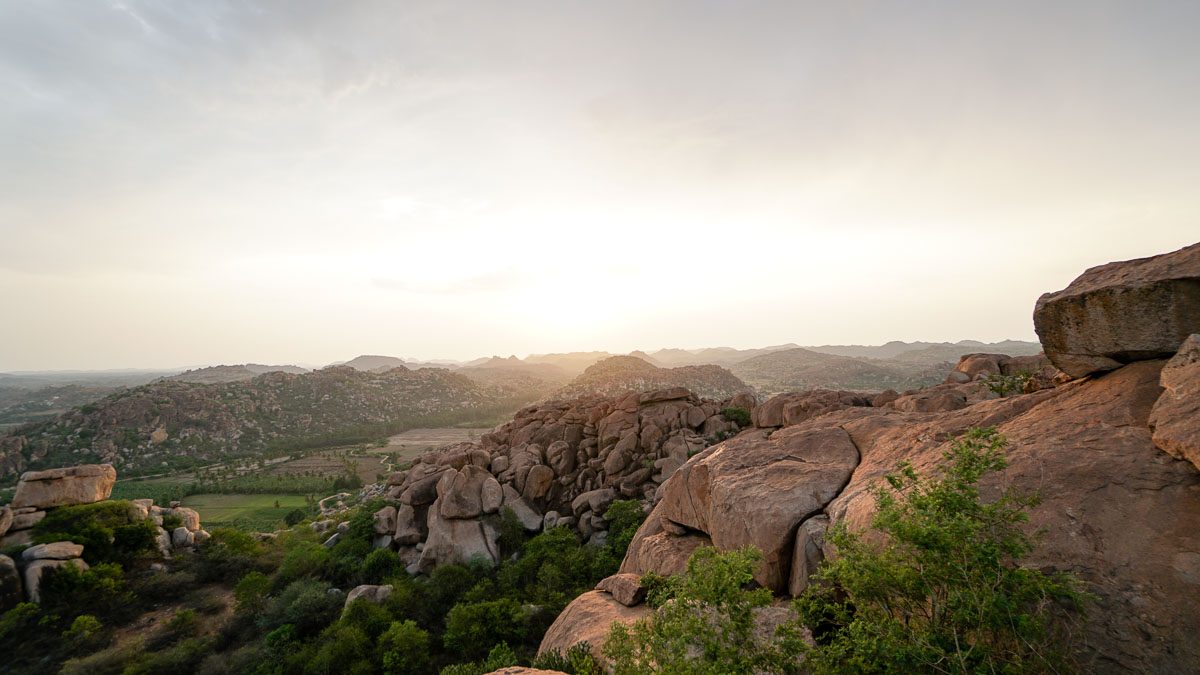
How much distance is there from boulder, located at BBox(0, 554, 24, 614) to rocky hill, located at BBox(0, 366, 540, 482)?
2407 inches

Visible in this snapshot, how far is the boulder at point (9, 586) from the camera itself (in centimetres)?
2134

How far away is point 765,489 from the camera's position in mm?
10359

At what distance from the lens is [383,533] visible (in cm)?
2706

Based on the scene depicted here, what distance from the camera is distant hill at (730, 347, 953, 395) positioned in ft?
281

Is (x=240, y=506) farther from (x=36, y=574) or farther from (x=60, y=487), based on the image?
(x=36, y=574)

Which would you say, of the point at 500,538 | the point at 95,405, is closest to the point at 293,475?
the point at 95,405

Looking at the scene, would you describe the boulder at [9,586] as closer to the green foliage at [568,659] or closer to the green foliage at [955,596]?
the green foliage at [568,659]

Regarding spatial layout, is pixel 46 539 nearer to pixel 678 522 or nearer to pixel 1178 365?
pixel 678 522

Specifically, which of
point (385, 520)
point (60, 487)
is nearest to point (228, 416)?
point (60, 487)

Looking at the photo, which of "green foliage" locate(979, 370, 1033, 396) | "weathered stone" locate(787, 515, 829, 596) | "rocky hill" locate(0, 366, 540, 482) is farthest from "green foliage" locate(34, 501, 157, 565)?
"rocky hill" locate(0, 366, 540, 482)

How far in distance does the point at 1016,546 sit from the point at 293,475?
271 ft

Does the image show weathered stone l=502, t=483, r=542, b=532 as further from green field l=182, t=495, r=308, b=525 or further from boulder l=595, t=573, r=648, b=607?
green field l=182, t=495, r=308, b=525

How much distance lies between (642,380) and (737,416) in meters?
44.7

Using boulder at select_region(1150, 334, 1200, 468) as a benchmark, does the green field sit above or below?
below
